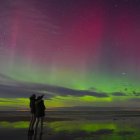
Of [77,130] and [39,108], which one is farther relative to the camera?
[77,130]

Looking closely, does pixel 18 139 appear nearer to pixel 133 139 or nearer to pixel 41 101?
pixel 41 101

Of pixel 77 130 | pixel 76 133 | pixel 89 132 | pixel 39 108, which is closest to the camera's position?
pixel 39 108

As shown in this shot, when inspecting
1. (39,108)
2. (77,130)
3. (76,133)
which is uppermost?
(39,108)

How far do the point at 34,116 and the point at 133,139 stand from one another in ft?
19.8

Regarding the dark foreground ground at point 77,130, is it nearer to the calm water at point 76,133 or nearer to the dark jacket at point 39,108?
the calm water at point 76,133

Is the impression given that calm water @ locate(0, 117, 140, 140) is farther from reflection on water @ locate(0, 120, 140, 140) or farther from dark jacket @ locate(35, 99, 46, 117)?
dark jacket @ locate(35, 99, 46, 117)

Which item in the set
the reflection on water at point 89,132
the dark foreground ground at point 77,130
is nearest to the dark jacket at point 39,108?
the dark foreground ground at point 77,130

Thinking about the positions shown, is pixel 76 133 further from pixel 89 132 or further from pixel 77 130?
pixel 77 130

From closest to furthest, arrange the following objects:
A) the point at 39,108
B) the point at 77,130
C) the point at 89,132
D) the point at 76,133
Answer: the point at 39,108 < the point at 76,133 < the point at 89,132 < the point at 77,130

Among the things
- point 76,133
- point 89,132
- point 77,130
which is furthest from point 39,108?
point 77,130

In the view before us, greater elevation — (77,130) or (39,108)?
(39,108)

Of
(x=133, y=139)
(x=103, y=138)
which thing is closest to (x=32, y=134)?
(x=103, y=138)

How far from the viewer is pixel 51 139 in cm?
2083

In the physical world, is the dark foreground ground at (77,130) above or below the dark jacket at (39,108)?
below
